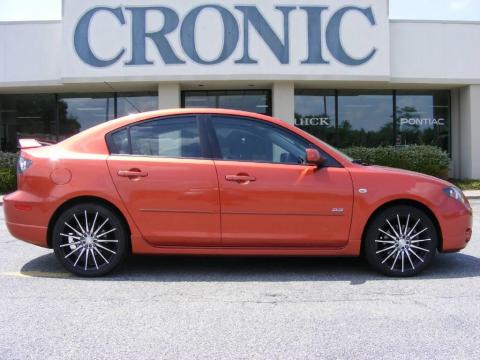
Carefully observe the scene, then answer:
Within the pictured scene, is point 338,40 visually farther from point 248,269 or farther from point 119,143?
point 119,143

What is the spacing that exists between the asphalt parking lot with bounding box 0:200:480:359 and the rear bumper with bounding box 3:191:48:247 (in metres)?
0.44

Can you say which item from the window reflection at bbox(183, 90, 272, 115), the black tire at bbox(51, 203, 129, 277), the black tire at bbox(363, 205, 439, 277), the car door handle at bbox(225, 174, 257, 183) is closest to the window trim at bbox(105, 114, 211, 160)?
the car door handle at bbox(225, 174, 257, 183)

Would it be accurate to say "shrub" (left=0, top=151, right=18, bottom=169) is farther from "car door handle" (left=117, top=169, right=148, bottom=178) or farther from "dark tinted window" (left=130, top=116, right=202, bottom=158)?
"car door handle" (left=117, top=169, right=148, bottom=178)

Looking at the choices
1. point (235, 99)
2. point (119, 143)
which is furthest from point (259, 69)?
point (119, 143)

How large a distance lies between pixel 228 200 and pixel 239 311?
3.89 ft

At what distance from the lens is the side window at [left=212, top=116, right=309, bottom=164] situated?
5094 millimetres

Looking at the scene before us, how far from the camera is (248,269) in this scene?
17.9 ft

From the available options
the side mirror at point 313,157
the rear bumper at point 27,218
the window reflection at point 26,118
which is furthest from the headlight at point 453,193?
the window reflection at point 26,118

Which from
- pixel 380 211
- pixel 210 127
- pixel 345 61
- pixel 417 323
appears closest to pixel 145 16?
pixel 345 61

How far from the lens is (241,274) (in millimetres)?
5266

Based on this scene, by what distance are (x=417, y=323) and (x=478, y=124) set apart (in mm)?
14351

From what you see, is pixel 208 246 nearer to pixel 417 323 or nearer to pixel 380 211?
pixel 380 211

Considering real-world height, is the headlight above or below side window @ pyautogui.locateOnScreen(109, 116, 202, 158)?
below

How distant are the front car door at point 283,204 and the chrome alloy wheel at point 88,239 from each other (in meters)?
1.16
